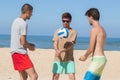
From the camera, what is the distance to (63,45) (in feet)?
29.6

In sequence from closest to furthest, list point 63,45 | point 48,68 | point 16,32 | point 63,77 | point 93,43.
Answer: point 93,43 < point 16,32 < point 63,45 < point 63,77 < point 48,68

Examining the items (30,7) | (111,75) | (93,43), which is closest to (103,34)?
(93,43)

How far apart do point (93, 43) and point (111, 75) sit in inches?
305

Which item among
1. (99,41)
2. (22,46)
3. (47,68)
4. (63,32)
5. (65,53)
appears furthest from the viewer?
(47,68)

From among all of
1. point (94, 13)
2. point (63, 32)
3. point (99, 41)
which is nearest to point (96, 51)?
point (99, 41)

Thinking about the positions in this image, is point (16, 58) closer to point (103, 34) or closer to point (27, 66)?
point (27, 66)

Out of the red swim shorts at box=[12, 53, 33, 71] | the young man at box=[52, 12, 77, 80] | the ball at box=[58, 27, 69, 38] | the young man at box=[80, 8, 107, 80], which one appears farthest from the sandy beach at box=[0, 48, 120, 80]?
the young man at box=[80, 8, 107, 80]

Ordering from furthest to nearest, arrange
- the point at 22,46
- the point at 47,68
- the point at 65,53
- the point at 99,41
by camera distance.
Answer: the point at 47,68 < the point at 65,53 < the point at 22,46 < the point at 99,41

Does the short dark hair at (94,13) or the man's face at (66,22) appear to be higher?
the short dark hair at (94,13)

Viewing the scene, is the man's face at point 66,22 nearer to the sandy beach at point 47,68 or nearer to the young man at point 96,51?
the young man at point 96,51

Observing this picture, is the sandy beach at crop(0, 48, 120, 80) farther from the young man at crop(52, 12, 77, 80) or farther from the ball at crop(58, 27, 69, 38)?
the ball at crop(58, 27, 69, 38)

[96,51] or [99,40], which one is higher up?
[99,40]

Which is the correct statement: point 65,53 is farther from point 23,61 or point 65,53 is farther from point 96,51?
point 96,51

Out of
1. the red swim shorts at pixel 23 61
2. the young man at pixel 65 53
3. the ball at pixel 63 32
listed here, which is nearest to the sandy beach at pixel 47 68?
the young man at pixel 65 53
